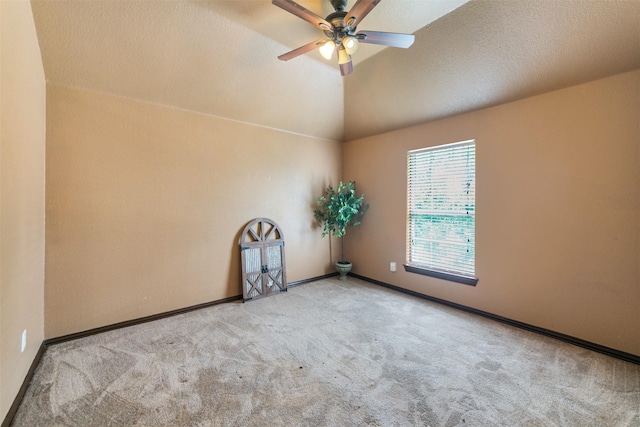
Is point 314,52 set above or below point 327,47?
above

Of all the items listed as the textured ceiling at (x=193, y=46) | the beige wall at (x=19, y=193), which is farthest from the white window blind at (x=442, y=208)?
the beige wall at (x=19, y=193)

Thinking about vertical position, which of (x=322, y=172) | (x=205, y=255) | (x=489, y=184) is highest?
(x=322, y=172)

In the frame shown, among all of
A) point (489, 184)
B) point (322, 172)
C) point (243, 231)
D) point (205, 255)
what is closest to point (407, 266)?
point (489, 184)

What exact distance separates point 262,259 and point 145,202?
5.34ft

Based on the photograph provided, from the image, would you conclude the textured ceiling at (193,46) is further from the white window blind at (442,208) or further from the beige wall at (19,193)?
the white window blind at (442,208)

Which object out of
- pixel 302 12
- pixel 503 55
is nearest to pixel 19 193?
pixel 302 12

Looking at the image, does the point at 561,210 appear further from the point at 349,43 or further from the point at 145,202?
the point at 145,202

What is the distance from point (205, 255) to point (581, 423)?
3648 mm

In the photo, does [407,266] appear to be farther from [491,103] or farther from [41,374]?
[41,374]

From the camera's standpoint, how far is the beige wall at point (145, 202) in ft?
8.23

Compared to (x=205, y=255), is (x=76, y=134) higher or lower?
higher

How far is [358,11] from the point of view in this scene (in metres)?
1.84

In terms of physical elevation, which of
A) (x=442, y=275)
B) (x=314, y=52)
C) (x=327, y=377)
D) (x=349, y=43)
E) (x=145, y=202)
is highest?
(x=314, y=52)

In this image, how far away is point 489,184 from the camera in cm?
301
